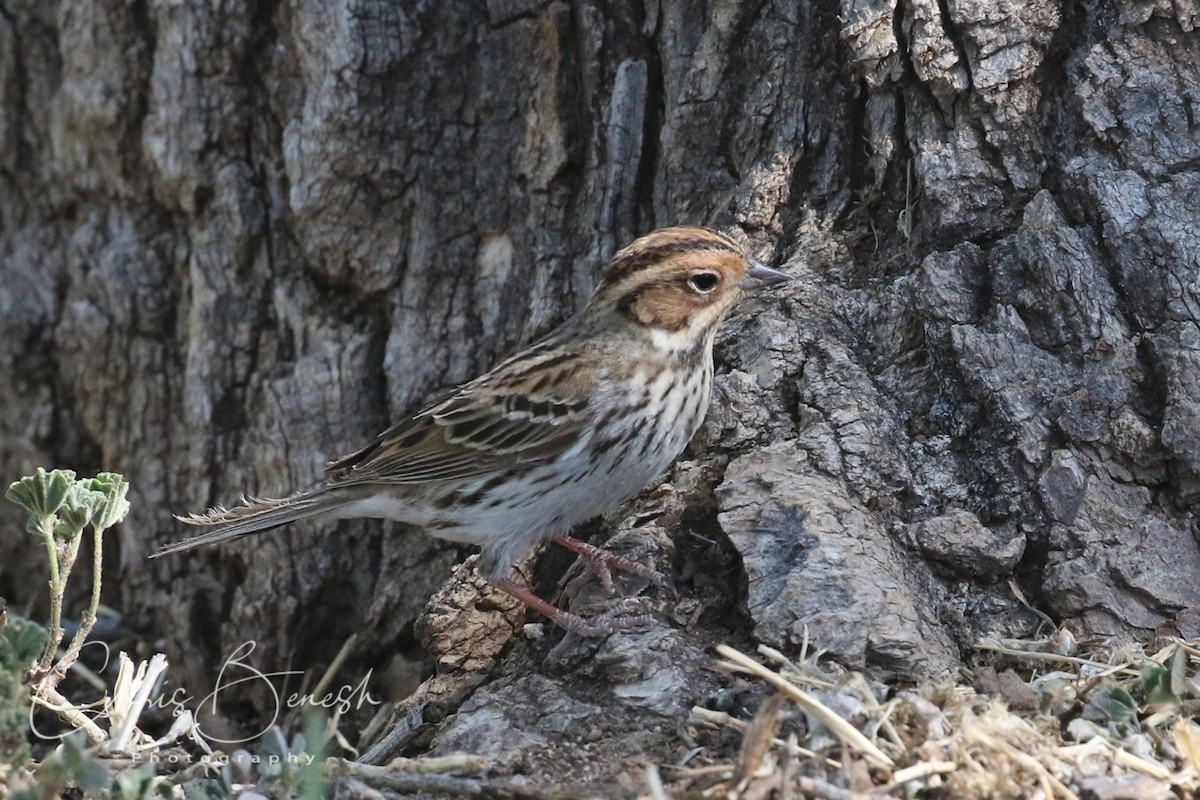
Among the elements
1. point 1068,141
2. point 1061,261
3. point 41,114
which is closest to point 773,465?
point 1061,261

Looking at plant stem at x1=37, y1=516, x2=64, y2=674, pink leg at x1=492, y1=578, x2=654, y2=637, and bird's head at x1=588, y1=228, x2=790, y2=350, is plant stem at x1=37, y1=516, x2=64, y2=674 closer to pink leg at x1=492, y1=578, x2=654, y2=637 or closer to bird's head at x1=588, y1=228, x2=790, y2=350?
pink leg at x1=492, y1=578, x2=654, y2=637

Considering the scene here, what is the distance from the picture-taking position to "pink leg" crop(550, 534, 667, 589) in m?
5.52

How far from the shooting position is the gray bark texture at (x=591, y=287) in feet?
17.1

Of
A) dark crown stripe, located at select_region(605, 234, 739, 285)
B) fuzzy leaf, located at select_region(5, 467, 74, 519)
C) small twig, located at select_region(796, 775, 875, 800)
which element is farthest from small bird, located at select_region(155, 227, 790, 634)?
small twig, located at select_region(796, 775, 875, 800)

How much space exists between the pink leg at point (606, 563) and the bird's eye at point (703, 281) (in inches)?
45.9

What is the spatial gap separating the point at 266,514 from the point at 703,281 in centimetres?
215

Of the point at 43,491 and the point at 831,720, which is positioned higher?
the point at 43,491

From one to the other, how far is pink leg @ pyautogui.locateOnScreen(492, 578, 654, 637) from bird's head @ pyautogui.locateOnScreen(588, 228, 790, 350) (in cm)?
122

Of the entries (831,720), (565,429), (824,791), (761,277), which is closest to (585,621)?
(565,429)

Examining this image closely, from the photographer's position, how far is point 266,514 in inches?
246

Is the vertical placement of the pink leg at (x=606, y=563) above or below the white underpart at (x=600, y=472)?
below

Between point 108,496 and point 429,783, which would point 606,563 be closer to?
point 429,783

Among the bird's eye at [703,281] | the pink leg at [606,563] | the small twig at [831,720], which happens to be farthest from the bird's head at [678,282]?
the small twig at [831,720]

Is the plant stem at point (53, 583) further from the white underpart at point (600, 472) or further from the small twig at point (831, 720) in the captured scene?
the small twig at point (831, 720)
